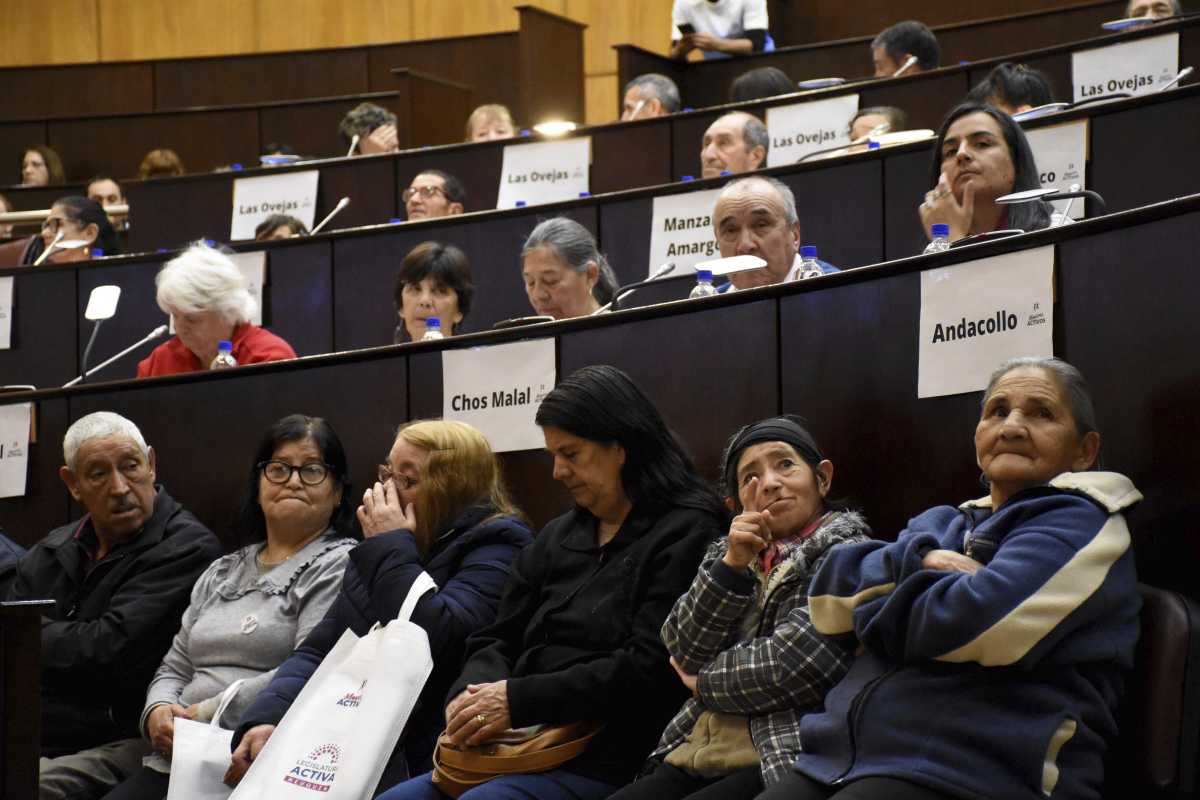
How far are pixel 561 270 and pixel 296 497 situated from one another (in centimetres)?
103

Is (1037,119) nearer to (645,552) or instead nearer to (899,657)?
(645,552)

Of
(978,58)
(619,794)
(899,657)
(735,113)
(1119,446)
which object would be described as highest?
(978,58)

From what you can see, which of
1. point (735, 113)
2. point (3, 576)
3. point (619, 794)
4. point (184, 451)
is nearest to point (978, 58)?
point (735, 113)

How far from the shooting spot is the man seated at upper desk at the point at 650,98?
619cm

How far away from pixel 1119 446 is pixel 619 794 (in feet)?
2.76

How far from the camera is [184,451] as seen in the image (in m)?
3.47

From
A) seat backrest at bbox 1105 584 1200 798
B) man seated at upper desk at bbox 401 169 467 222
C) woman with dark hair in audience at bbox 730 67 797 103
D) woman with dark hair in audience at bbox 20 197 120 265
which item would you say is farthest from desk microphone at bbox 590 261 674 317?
woman with dark hair in audience at bbox 20 197 120 265

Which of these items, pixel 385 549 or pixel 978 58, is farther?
pixel 978 58

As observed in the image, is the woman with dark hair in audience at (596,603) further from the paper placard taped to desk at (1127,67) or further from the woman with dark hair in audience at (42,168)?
the woman with dark hair in audience at (42,168)

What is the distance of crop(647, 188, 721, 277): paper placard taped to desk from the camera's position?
444 centimetres

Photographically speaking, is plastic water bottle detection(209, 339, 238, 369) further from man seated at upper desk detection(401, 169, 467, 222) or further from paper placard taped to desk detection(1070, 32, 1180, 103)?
paper placard taped to desk detection(1070, 32, 1180, 103)

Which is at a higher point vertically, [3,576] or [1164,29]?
[1164,29]

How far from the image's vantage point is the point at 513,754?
7.57ft

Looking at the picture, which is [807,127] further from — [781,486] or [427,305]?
[781,486]
